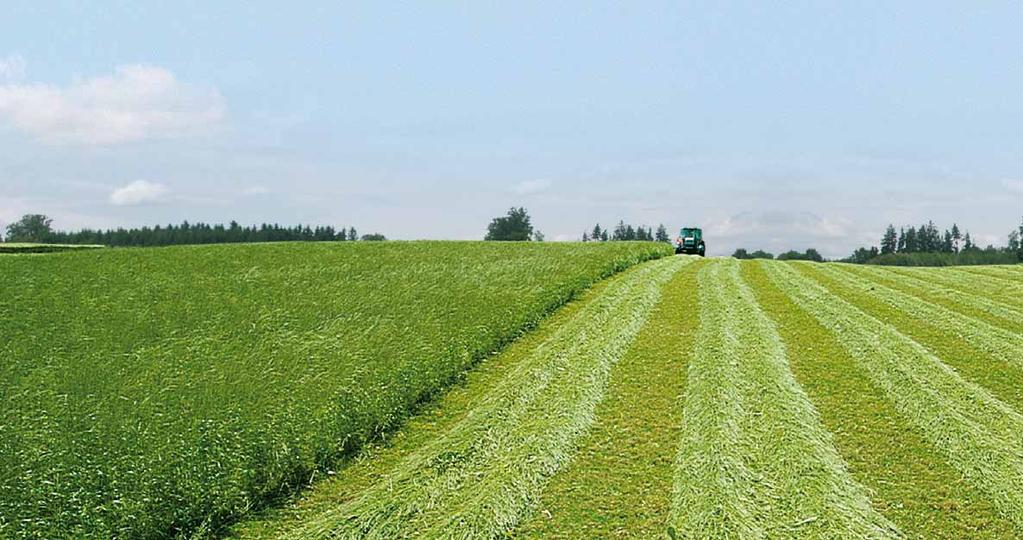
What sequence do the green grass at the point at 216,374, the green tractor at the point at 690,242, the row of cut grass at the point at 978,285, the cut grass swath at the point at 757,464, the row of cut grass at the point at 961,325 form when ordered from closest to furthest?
the cut grass swath at the point at 757,464 → the green grass at the point at 216,374 → the row of cut grass at the point at 961,325 → the row of cut grass at the point at 978,285 → the green tractor at the point at 690,242

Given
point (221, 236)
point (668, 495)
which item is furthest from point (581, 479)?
point (221, 236)

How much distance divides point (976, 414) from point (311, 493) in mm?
7188

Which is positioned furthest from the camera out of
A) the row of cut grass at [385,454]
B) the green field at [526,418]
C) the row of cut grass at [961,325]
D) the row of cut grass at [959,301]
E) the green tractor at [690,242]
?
the green tractor at [690,242]

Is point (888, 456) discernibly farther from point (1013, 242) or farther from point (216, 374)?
point (1013, 242)

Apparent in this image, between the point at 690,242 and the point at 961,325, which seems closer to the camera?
the point at 961,325

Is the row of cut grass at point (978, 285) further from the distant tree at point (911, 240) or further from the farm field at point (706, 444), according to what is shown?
the distant tree at point (911, 240)

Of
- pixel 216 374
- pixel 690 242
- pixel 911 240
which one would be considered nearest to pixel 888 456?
pixel 216 374

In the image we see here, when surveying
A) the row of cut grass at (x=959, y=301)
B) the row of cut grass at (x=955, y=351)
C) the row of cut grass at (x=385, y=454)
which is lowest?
the row of cut grass at (x=385, y=454)

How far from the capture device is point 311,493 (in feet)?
20.4

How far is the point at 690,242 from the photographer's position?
34594 mm

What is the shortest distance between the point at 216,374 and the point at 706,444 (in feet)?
22.8

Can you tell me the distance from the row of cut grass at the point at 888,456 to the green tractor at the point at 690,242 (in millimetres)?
25240

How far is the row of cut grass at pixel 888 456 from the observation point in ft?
17.2

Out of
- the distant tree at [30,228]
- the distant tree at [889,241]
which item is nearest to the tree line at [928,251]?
the distant tree at [889,241]
